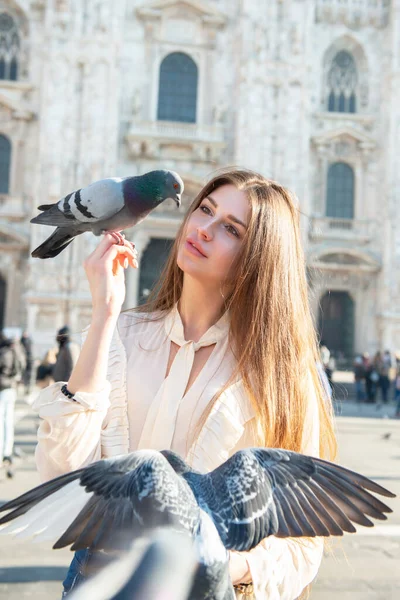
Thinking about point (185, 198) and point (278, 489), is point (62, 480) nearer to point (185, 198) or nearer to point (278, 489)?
point (278, 489)

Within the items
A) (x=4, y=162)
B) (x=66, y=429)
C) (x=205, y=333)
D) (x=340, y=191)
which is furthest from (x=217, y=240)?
(x=340, y=191)

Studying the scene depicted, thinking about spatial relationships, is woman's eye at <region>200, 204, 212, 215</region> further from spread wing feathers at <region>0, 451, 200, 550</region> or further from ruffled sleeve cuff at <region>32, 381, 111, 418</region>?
spread wing feathers at <region>0, 451, 200, 550</region>

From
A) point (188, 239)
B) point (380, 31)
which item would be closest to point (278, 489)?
point (188, 239)

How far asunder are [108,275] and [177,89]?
1971 centimetres

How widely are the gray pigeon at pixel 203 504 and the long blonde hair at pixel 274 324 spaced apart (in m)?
0.34

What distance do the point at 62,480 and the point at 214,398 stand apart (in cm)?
56

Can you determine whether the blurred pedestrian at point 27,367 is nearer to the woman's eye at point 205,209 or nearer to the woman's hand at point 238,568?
the woman's eye at point 205,209

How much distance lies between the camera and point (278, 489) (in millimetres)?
1233

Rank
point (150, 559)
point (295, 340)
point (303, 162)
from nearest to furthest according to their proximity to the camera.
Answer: point (150, 559)
point (295, 340)
point (303, 162)

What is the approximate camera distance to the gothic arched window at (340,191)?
828 inches

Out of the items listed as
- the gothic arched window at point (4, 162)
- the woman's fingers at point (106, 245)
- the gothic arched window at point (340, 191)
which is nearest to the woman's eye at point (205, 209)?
the woman's fingers at point (106, 245)

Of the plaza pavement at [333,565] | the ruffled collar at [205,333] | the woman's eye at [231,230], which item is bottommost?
the plaza pavement at [333,565]

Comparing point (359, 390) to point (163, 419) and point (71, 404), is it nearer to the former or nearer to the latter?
point (163, 419)

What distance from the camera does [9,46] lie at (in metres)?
19.9
